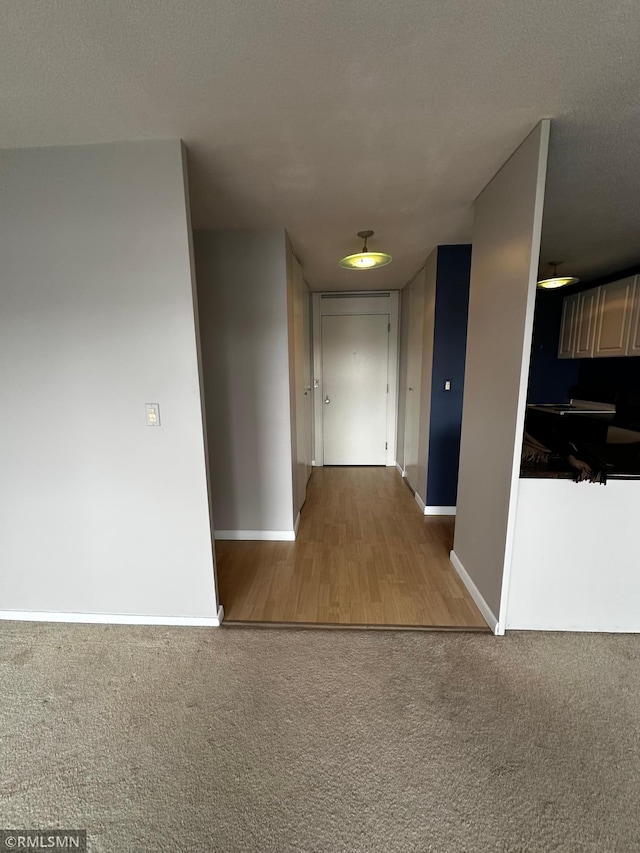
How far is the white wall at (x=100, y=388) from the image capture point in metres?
1.53

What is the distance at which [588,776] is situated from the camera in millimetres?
1144

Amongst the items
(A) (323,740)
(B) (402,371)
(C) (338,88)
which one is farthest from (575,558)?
(B) (402,371)

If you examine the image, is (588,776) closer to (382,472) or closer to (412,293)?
(382,472)

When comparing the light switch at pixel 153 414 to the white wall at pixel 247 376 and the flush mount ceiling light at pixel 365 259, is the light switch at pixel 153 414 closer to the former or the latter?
the white wall at pixel 247 376

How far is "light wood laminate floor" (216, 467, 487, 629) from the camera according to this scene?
1918 mm

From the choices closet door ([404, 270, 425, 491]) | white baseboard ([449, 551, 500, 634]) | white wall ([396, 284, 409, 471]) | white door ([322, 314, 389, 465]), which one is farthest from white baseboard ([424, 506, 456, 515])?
white door ([322, 314, 389, 465])

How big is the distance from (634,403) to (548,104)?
333 centimetres

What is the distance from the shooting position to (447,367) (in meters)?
2.96

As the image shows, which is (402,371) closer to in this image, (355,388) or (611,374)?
(355,388)

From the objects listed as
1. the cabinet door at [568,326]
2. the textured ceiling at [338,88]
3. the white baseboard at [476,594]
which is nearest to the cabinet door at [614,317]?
the cabinet door at [568,326]

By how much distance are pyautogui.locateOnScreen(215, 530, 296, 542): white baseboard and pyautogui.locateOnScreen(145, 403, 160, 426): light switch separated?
1473 mm

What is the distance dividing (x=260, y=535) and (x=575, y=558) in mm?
2166

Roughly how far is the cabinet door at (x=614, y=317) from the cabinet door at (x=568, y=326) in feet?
1.26

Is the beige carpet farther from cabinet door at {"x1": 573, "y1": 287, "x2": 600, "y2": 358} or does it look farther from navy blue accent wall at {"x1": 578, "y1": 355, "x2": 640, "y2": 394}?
cabinet door at {"x1": 573, "y1": 287, "x2": 600, "y2": 358}
